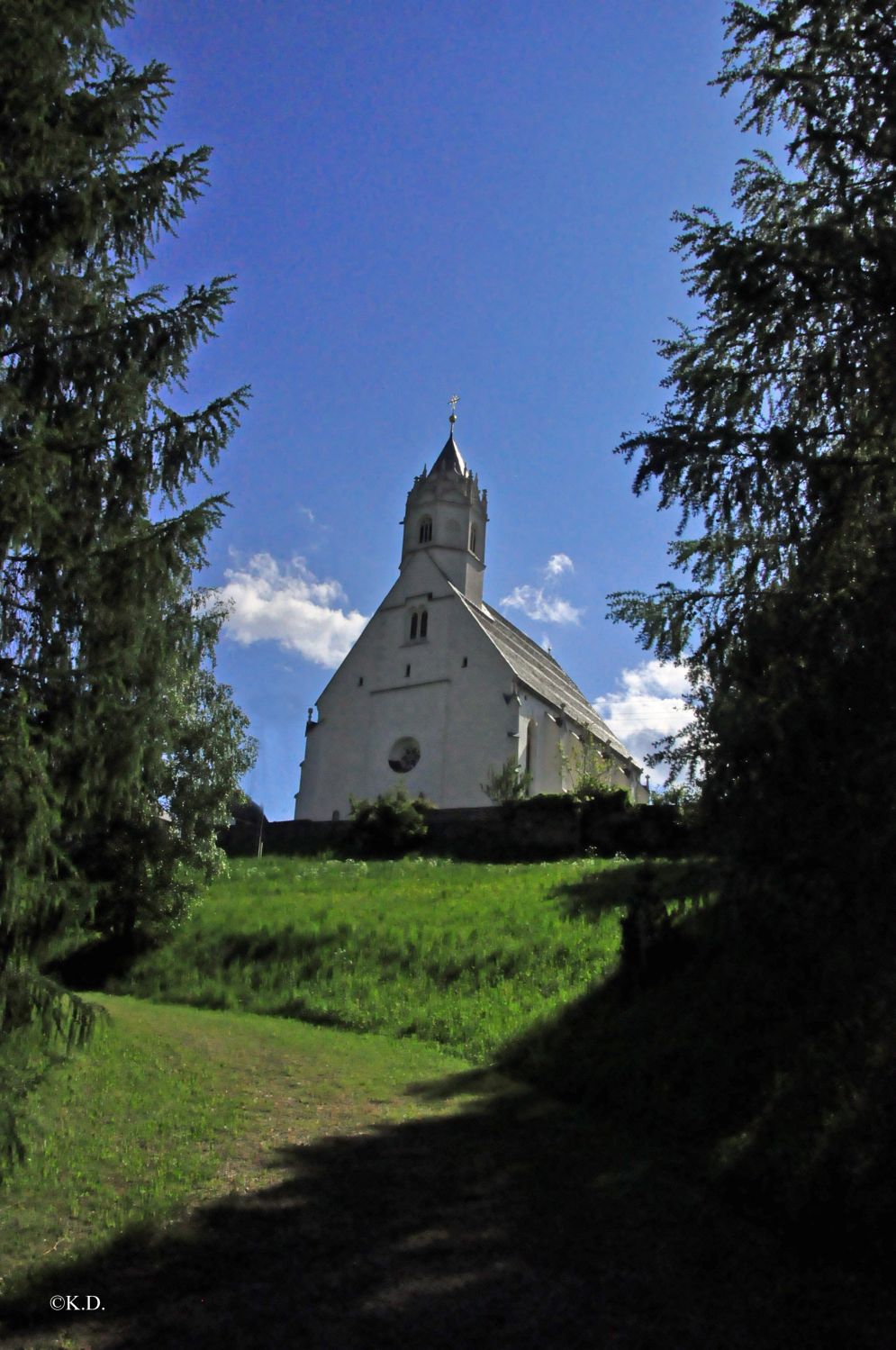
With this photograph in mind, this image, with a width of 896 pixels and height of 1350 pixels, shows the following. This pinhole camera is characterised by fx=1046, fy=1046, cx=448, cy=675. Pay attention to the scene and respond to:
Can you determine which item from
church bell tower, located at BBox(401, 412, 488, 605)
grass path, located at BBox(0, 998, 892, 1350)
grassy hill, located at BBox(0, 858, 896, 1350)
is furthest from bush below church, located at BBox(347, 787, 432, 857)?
grass path, located at BBox(0, 998, 892, 1350)

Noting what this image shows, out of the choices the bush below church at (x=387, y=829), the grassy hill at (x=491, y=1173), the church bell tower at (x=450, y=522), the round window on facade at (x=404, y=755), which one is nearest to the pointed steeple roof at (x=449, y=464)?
the church bell tower at (x=450, y=522)

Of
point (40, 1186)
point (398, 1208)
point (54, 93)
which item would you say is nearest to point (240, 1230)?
point (398, 1208)

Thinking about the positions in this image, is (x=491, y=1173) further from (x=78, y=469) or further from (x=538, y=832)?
(x=538, y=832)

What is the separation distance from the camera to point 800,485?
308 inches

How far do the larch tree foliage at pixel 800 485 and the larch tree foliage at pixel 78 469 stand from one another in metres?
3.63

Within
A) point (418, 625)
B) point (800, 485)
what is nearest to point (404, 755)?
point (418, 625)

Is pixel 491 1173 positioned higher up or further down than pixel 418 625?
further down

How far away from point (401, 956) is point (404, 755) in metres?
26.3

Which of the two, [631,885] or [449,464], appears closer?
[631,885]

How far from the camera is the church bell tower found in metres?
45.9

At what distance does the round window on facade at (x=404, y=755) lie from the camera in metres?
40.9

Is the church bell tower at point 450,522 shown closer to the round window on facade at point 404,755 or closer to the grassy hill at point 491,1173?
the round window on facade at point 404,755

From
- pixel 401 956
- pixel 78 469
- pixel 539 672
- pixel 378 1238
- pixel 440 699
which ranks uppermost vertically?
pixel 539 672

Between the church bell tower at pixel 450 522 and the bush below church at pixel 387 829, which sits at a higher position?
the church bell tower at pixel 450 522
